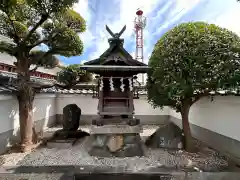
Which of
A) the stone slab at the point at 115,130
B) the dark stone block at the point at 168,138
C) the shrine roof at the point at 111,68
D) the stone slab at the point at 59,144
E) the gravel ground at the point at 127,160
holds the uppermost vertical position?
the shrine roof at the point at 111,68

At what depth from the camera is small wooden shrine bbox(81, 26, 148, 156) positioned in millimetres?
7344

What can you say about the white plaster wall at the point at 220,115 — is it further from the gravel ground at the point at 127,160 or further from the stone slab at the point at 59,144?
the stone slab at the point at 59,144

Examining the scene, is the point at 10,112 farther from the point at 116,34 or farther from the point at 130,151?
the point at 116,34

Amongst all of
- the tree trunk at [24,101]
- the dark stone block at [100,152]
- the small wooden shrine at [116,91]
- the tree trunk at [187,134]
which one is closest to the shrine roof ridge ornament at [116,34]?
the small wooden shrine at [116,91]

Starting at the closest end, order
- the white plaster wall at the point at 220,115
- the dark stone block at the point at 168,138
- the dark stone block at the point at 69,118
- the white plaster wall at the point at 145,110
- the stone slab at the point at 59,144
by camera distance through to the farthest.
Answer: the white plaster wall at the point at 220,115
the dark stone block at the point at 168,138
the stone slab at the point at 59,144
the dark stone block at the point at 69,118
the white plaster wall at the point at 145,110

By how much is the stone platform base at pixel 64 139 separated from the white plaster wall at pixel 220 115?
212 inches

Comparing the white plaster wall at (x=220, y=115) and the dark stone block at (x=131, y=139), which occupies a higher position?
the white plaster wall at (x=220, y=115)

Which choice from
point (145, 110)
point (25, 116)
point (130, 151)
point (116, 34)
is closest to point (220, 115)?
point (130, 151)

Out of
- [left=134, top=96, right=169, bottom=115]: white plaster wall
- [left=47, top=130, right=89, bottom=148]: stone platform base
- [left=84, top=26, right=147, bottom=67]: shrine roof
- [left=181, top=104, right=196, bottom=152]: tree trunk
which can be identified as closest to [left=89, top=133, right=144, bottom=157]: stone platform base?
[left=47, top=130, right=89, bottom=148]: stone platform base

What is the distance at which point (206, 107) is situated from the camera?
830 cm

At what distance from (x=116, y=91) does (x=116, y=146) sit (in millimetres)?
2191

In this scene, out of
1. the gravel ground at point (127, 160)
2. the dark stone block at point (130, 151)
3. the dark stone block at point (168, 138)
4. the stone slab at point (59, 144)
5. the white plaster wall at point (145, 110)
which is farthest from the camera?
the white plaster wall at point (145, 110)

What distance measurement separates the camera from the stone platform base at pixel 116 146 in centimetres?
721

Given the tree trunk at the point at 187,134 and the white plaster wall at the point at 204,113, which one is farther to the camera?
the tree trunk at the point at 187,134
